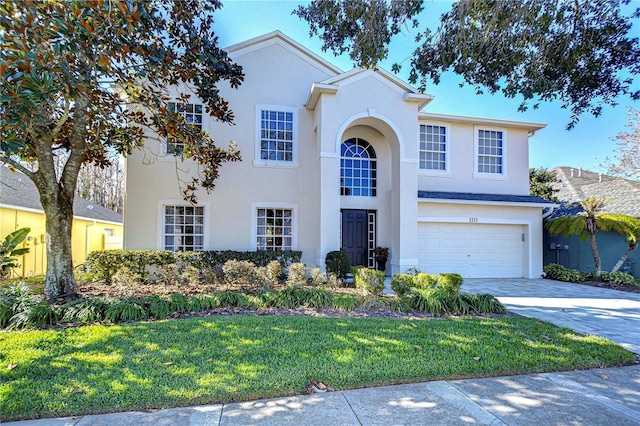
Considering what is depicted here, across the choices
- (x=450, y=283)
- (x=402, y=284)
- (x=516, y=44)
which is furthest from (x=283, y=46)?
(x=450, y=283)

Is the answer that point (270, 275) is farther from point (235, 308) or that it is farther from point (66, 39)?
point (66, 39)

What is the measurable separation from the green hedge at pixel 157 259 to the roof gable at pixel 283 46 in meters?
7.11

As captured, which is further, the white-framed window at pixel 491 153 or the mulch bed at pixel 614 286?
the white-framed window at pixel 491 153

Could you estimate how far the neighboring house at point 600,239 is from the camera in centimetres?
1207

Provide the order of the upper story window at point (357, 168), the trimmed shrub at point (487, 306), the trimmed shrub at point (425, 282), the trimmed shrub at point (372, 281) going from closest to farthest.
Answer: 1. the trimmed shrub at point (487, 306)
2. the trimmed shrub at point (372, 281)
3. the trimmed shrub at point (425, 282)
4. the upper story window at point (357, 168)

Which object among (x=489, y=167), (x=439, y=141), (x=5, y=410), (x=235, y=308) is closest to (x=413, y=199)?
(x=439, y=141)

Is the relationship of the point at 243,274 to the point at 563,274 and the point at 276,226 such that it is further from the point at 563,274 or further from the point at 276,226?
the point at 563,274

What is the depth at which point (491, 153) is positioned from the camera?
13.2 meters

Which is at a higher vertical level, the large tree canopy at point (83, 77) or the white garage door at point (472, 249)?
the large tree canopy at point (83, 77)

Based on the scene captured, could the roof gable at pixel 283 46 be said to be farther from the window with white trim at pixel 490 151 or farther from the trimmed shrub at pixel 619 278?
the trimmed shrub at pixel 619 278

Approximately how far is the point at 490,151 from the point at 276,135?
914 cm

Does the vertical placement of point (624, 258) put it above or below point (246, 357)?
above

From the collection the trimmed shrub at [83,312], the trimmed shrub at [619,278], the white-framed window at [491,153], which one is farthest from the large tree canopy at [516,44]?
the trimmed shrub at [619,278]

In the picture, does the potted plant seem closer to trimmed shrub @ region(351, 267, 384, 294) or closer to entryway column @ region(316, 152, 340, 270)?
entryway column @ region(316, 152, 340, 270)
